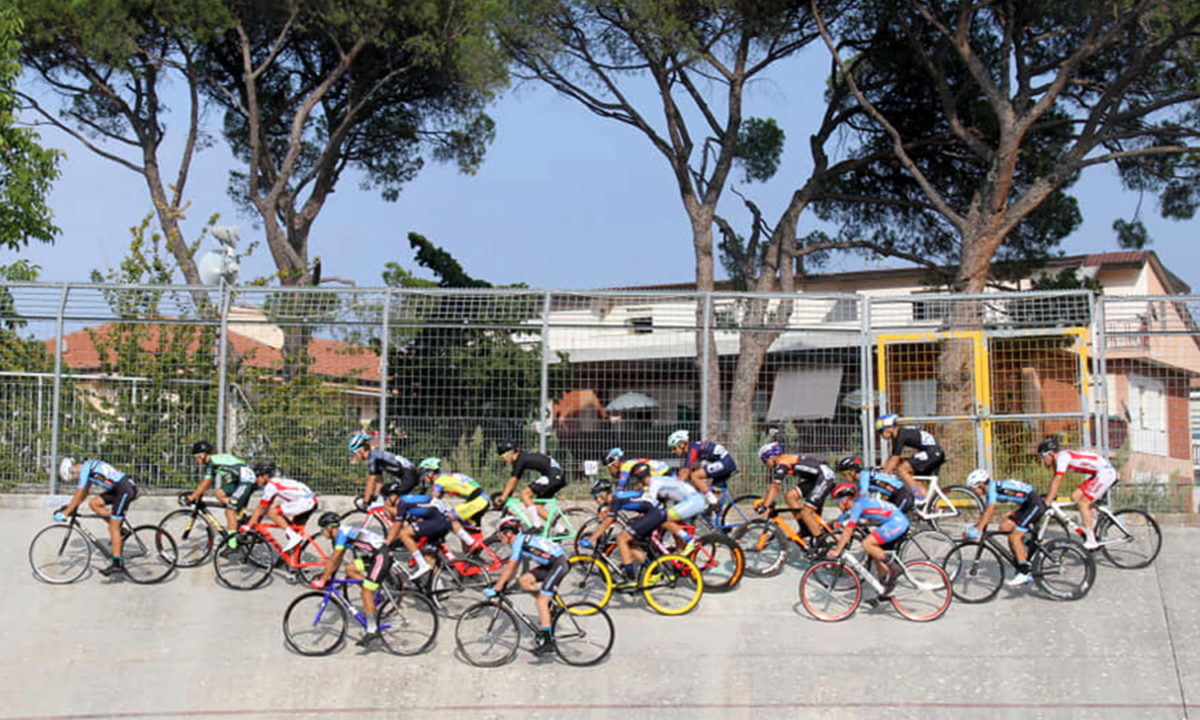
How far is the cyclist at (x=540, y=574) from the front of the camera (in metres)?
8.95

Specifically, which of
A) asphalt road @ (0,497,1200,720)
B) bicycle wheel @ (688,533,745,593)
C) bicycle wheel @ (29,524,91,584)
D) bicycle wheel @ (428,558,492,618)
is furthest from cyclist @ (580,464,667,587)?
bicycle wheel @ (29,524,91,584)

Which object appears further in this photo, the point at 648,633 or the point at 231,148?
the point at 231,148

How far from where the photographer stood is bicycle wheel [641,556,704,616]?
10.1 metres

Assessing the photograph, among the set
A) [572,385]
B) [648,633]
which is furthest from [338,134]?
[648,633]

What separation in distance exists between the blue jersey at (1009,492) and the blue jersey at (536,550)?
4.19m

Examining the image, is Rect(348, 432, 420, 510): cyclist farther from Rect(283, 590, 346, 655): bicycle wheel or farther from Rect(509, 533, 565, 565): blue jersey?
Rect(509, 533, 565, 565): blue jersey

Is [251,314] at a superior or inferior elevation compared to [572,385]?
superior

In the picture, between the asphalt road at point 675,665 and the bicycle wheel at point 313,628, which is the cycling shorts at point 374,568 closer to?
the bicycle wheel at point 313,628

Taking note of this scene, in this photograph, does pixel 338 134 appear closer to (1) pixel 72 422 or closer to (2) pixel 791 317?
(1) pixel 72 422

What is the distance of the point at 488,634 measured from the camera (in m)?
9.05

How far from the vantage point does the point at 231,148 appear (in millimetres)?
22875

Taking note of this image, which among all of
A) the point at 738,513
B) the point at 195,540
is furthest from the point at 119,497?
the point at 738,513

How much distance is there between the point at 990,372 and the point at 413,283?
27.1ft

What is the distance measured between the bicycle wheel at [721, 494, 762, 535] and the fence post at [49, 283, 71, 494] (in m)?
7.89
